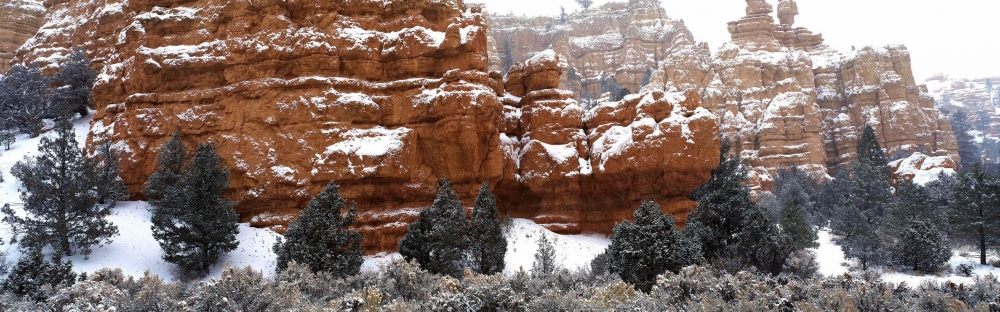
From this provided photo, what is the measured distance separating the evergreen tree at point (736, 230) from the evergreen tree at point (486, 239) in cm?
997

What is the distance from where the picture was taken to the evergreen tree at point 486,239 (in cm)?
2589

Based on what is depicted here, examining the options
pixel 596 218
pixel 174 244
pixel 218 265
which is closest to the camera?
pixel 174 244

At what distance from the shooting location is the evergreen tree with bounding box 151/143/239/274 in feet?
76.1

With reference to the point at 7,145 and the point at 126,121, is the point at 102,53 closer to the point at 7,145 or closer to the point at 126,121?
the point at 7,145

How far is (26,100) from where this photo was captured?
36625 millimetres

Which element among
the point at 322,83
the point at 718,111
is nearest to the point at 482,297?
the point at 322,83

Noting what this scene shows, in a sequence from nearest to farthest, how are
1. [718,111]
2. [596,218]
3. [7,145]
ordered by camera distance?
1. [7,145]
2. [596,218]
3. [718,111]

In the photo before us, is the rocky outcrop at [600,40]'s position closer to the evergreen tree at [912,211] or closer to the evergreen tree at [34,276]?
the evergreen tree at [912,211]

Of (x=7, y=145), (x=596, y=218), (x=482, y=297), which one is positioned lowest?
(x=596, y=218)

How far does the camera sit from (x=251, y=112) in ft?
99.0

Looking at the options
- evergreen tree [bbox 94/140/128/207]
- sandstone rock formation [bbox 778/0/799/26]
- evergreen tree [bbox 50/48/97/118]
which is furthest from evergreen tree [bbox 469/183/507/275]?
sandstone rock formation [bbox 778/0/799/26]

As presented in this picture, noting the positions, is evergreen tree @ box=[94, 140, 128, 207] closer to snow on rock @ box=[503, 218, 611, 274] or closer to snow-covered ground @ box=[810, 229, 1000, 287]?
snow on rock @ box=[503, 218, 611, 274]

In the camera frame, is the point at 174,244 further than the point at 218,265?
No

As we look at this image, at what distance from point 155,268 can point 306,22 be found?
17.0 metres
